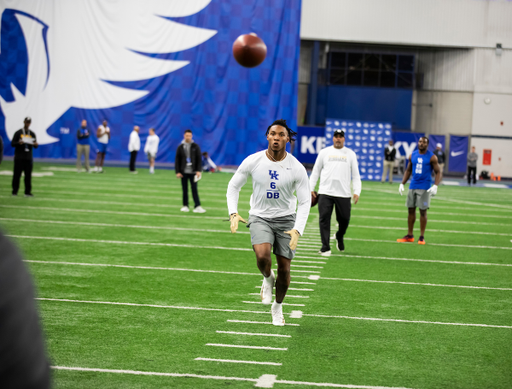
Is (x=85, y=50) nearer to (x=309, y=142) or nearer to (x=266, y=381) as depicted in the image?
(x=309, y=142)

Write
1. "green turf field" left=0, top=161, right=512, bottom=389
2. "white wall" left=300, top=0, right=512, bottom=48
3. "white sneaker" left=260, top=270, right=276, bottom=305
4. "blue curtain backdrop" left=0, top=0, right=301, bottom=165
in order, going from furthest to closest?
"white wall" left=300, top=0, right=512, bottom=48, "blue curtain backdrop" left=0, top=0, right=301, bottom=165, "white sneaker" left=260, top=270, right=276, bottom=305, "green turf field" left=0, top=161, right=512, bottom=389

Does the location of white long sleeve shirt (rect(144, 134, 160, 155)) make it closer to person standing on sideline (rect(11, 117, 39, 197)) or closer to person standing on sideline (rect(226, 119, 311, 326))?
person standing on sideline (rect(11, 117, 39, 197))

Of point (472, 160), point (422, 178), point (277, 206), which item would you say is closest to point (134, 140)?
point (472, 160)

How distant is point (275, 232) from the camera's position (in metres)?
6.49

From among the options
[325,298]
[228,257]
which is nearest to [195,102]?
[228,257]

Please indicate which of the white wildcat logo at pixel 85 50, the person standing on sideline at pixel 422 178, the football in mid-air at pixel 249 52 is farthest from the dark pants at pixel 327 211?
the white wildcat logo at pixel 85 50

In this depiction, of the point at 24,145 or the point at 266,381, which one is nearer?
the point at 266,381

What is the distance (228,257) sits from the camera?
10.4m

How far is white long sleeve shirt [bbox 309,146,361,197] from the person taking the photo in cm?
1083

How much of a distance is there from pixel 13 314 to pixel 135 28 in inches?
1412

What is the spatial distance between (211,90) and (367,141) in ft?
30.2

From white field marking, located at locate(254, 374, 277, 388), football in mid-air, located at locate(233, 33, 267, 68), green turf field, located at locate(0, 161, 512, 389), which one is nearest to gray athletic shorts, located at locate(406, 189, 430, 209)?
green turf field, located at locate(0, 161, 512, 389)

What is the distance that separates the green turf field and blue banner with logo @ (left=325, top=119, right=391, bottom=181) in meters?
17.3

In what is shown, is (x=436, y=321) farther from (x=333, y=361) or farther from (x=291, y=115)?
(x=291, y=115)
